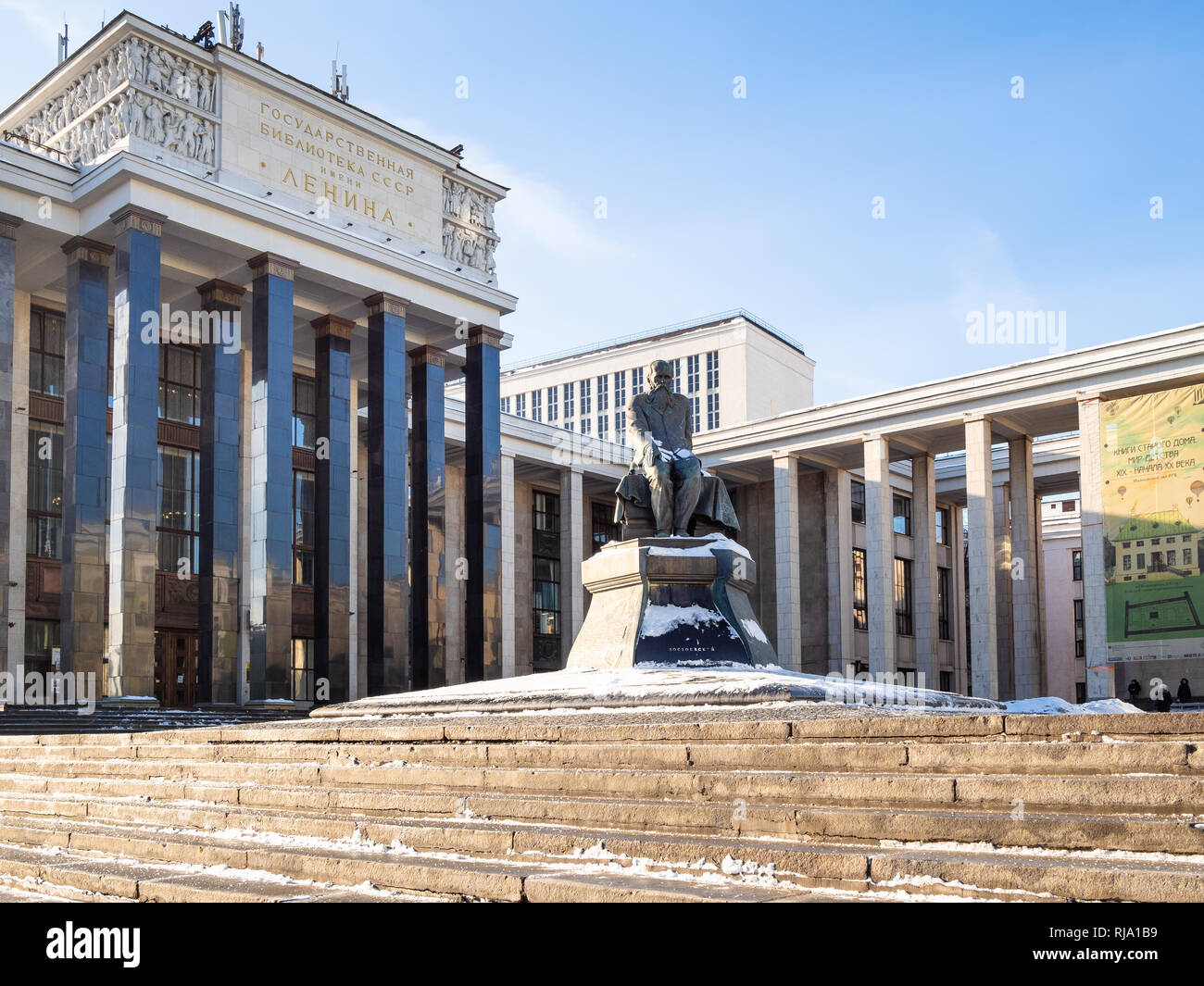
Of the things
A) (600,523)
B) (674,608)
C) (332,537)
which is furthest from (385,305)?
(600,523)

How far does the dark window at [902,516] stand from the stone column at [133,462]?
1408 inches

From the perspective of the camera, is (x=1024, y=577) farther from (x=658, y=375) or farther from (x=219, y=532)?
(x=658, y=375)

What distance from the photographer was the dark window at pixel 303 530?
35.7 meters

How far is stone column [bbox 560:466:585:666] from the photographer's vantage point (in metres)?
45.2

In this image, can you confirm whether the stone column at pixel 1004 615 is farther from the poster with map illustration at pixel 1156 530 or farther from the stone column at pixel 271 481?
the stone column at pixel 271 481

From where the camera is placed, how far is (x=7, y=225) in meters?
27.3

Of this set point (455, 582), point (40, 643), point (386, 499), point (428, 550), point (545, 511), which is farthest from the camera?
point (545, 511)

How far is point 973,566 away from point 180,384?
25.2 m

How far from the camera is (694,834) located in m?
6.67

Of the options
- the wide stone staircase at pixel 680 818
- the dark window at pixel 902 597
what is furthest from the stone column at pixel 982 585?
the wide stone staircase at pixel 680 818

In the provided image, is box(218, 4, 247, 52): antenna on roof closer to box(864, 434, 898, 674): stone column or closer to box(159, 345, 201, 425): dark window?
box(159, 345, 201, 425): dark window

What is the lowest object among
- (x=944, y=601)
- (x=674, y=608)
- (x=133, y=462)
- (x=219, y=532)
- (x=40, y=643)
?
(x=40, y=643)
